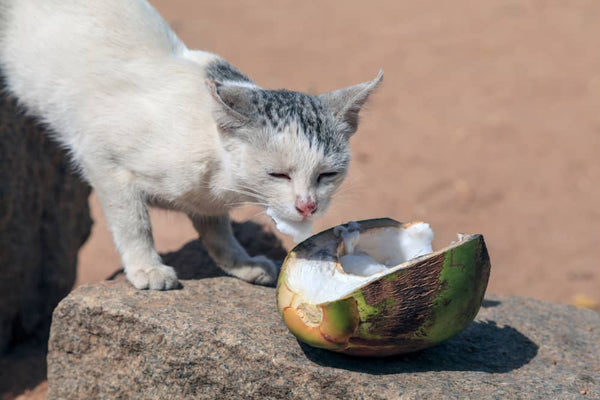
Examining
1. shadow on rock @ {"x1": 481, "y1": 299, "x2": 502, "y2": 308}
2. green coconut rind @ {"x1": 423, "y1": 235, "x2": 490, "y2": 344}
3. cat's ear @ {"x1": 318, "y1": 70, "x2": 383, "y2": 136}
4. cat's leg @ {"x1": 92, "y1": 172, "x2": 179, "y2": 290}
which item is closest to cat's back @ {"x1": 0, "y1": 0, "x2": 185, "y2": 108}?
cat's leg @ {"x1": 92, "y1": 172, "x2": 179, "y2": 290}

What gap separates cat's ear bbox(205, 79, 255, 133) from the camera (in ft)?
8.43

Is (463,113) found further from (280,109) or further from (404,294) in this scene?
(404,294)

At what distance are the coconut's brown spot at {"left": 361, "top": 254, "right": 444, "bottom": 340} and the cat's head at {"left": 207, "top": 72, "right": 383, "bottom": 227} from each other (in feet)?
1.49

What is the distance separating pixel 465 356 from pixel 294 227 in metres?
0.84

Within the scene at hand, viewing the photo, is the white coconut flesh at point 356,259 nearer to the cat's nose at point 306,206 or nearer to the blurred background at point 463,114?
the cat's nose at point 306,206

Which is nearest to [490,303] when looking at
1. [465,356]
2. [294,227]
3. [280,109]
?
[465,356]

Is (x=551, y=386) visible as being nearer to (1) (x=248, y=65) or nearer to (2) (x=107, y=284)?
(2) (x=107, y=284)

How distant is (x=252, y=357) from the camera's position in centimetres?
247

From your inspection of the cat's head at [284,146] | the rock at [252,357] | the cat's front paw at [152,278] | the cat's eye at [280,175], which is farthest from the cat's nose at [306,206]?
the cat's front paw at [152,278]

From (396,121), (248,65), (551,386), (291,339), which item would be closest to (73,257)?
(291,339)

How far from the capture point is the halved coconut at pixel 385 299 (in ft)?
7.32

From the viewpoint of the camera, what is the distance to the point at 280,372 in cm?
243

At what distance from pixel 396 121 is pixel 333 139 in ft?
17.1

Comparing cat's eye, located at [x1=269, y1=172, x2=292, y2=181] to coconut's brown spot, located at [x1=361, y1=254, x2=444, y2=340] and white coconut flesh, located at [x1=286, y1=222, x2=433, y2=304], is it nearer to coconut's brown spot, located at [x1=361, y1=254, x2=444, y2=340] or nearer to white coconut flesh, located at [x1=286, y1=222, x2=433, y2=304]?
white coconut flesh, located at [x1=286, y1=222, x2=433, y2=304]
